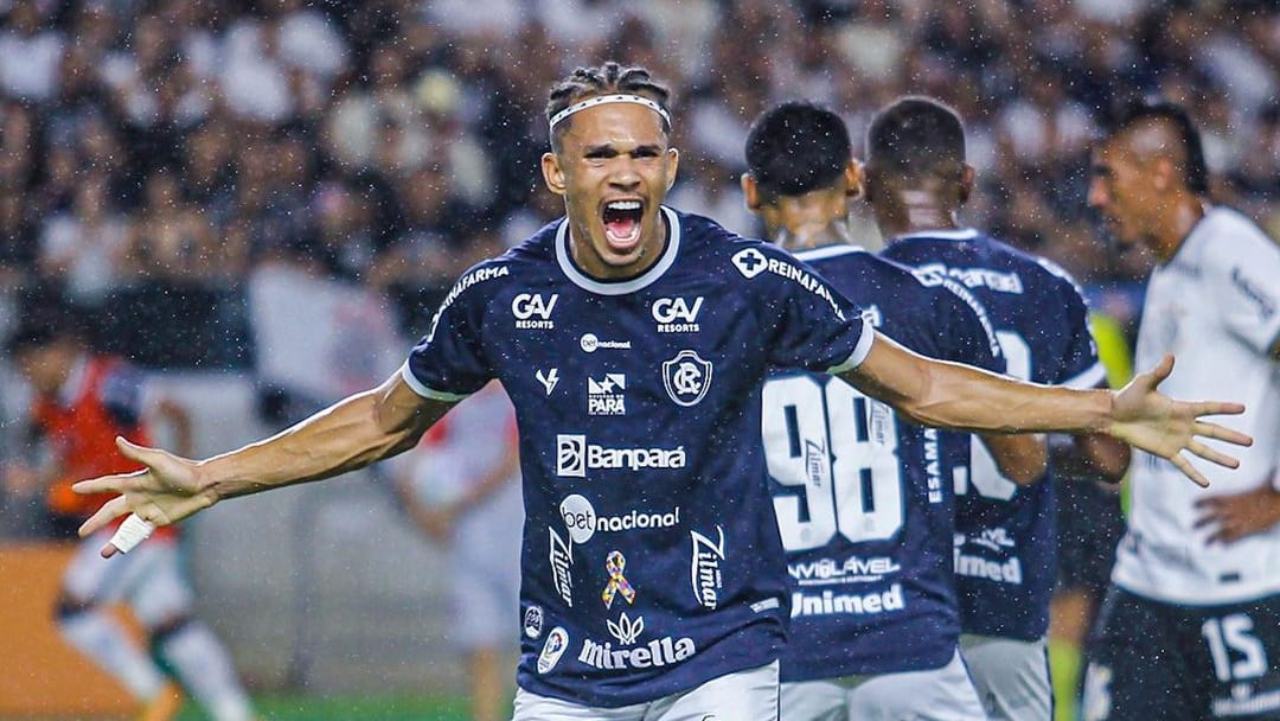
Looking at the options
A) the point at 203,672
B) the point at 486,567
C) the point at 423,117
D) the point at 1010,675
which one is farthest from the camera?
the point at 423,117

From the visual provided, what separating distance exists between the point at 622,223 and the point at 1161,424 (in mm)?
1322

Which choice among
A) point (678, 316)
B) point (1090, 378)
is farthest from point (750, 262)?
point (1090, 378)

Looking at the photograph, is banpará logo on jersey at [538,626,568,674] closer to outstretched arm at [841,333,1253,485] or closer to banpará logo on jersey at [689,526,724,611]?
banpará logo on jersey at [689,526,724,611]

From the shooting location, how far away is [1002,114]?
52.7 feet

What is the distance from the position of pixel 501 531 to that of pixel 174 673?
1.97m

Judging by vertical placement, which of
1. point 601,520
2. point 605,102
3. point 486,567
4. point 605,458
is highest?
point 605,102

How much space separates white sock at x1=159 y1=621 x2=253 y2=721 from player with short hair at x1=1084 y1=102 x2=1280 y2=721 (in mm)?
5868

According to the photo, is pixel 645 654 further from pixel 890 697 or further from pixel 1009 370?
pixel 1009 370

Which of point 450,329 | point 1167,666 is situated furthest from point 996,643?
point 450,329

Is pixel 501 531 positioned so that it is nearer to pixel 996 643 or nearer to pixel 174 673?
pixel 174 673

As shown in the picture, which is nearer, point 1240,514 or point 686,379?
point 686,379

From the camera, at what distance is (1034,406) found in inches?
196

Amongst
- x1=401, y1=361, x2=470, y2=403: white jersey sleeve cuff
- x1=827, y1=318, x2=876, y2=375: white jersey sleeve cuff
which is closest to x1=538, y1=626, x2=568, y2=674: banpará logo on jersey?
x1=401, y1=361, x2=470, y2=403: white jersey sleeve cuff

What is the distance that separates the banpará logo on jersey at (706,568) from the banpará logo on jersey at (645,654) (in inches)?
4.2
